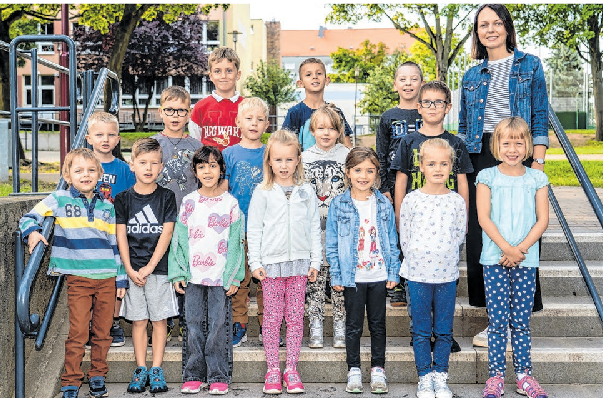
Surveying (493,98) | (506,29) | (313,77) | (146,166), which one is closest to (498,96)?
(493,98)

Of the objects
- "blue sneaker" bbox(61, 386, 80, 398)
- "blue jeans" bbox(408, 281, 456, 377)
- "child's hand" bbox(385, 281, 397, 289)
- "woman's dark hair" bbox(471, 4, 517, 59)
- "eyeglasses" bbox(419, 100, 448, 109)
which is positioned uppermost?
"woman's dark hair" bbox(471, 4, 517, 59)

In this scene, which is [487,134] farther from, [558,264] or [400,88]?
[558,264]

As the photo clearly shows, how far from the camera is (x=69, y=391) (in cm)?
381

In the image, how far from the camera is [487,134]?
4344 millimetres

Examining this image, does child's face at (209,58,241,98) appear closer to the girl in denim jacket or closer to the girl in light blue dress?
the girl in denim jacket

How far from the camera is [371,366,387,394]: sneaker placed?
3.93m

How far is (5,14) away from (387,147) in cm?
1402

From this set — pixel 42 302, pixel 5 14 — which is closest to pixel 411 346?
pixel 42 302

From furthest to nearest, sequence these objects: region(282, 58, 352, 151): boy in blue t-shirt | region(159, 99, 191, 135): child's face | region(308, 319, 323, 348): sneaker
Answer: region(282, 58, 352, 151): boy in blue t-shirt
region(159, 99, 191, 135): child's face
region(308, 319, 323, 348): sneaker

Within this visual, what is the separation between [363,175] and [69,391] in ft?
7.23

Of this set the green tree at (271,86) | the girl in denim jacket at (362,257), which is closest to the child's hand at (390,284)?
the girl in denim jacket at (362,257)

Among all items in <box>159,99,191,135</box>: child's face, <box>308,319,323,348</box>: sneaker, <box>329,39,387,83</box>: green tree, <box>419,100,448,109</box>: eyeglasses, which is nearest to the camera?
<box>419,100,448,109</box>: eyeglasses

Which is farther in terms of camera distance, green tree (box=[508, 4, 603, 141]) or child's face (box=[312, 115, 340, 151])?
green tree (box=[508, 4, 603, 141])

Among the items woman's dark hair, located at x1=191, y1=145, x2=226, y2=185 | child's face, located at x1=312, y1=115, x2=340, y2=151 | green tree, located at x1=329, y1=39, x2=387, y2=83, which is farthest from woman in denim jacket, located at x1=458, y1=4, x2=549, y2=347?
green tree, located at x1=329, y1=39, x2=387, y2=83
